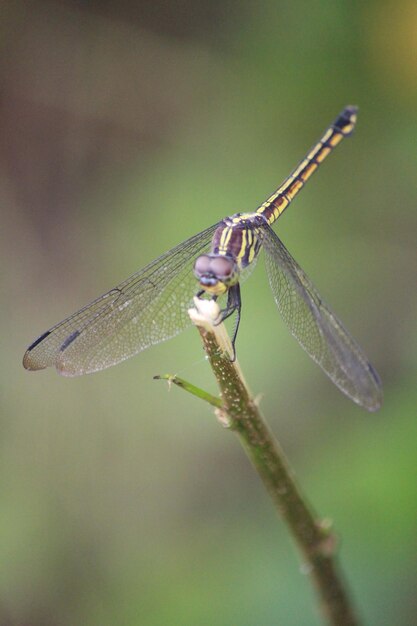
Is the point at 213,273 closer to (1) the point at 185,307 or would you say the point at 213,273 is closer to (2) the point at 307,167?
(1) the point at 185,307

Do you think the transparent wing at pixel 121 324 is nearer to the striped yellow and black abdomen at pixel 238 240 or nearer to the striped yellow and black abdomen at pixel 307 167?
the striped yellow and black abdomen at pixel 238 240

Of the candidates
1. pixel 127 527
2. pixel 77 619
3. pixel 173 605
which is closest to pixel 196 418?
pixel 127 527

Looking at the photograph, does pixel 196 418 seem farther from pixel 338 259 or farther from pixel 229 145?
pixel 229 145

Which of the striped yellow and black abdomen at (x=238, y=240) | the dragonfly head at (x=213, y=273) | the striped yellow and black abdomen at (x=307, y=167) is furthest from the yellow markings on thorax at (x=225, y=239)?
the striped yellow and black abdomen at (x=307, y=167)

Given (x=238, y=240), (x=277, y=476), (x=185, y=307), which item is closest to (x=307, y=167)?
(x=238, y=240)

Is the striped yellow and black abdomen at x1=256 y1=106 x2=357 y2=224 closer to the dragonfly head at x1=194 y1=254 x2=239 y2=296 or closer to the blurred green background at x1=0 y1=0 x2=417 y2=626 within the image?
the blurred green background at x1=0 y1=0 x2=417 y2=626

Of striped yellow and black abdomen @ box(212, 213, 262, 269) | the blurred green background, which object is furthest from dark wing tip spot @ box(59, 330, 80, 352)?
the blurred green background
